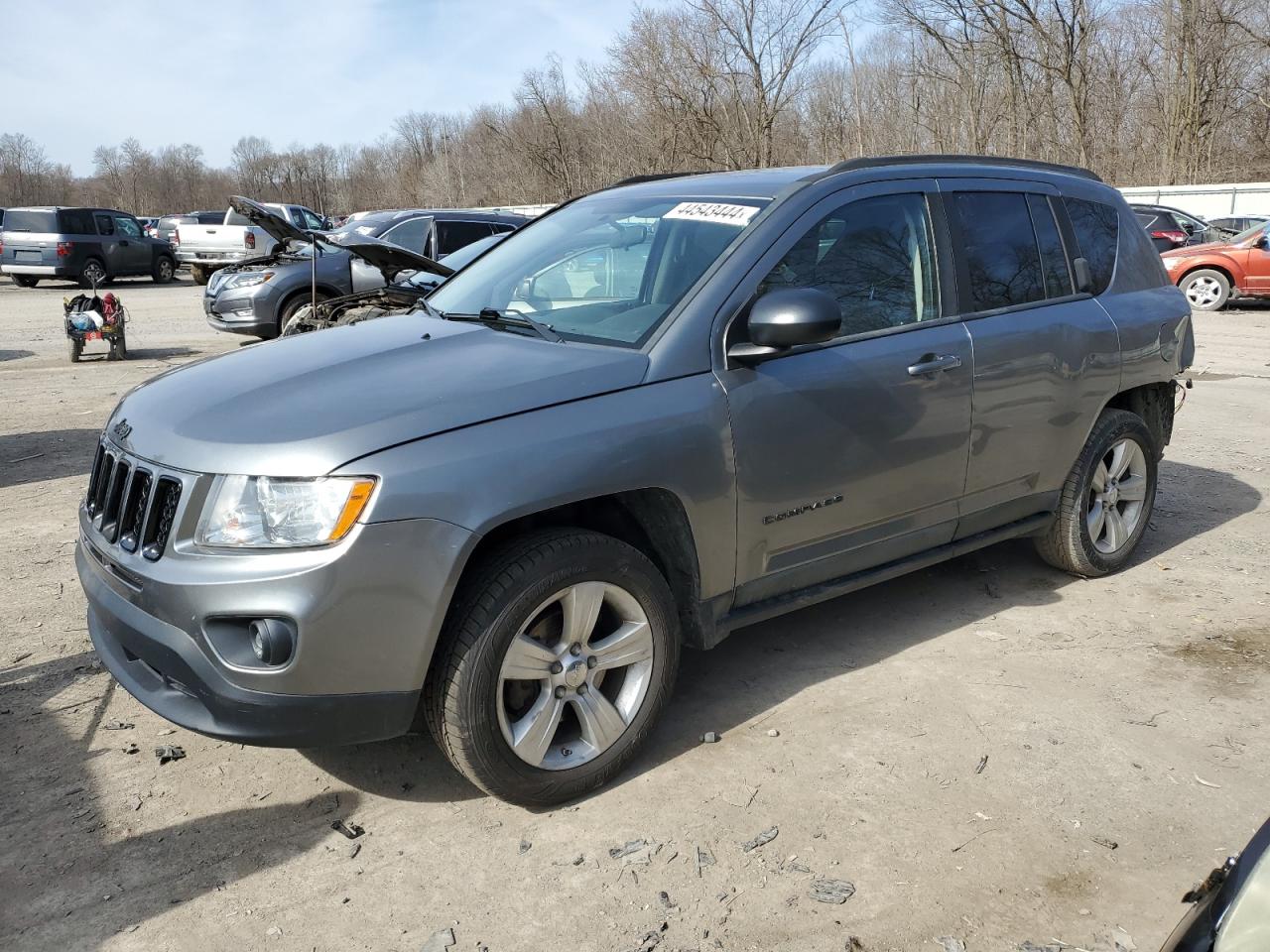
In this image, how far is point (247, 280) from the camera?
11984 mm

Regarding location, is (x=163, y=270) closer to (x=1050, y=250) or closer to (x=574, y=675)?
(x=1050, y=250)

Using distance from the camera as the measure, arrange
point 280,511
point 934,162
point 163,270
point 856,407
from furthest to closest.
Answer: point 163,270 < point 934,162 < point 856,407 < point 280,511

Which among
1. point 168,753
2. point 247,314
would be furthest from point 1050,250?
point 247,314

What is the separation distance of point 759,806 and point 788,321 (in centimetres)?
148

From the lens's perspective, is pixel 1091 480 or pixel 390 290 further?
pixel 390 290

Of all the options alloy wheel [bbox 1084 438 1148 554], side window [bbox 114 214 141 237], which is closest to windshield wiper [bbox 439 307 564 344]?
alloy wheel [bbox 1084 438 1148 554]

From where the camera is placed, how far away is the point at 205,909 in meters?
2.65

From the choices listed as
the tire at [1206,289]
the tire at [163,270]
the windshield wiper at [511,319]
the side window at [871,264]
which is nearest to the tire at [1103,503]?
the side window at [871,264]

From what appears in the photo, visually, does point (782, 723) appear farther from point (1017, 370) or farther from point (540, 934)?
point (1017, 370)

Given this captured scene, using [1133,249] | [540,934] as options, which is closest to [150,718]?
[540,934]

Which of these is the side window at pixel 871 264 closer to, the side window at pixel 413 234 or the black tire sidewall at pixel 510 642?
the black tire sidewall at pixel 510 642

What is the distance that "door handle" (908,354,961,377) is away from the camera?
3760 mm

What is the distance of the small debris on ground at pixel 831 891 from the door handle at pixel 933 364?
5.99 feet

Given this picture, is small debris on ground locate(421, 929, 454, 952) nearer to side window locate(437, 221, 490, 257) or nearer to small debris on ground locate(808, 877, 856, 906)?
small debris on ground locate(808, 877, 856, 906)
